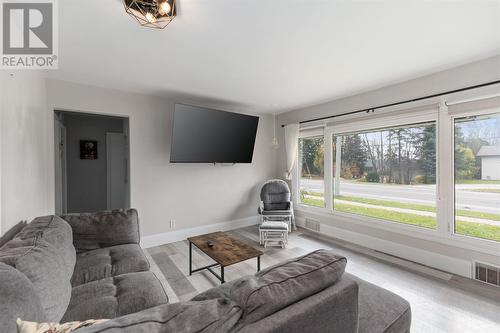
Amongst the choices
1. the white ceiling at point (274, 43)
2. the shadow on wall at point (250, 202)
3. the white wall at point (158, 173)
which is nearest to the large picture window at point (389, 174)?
the white ceiling at point (274, 43)

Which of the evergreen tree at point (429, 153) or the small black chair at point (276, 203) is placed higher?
the evergreen tree at point (429, 153)

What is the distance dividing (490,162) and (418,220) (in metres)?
1.04

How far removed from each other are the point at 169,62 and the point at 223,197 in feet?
8.88

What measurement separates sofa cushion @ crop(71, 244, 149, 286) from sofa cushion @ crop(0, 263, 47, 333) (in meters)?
0.80

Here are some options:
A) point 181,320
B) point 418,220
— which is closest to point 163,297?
point 181,320

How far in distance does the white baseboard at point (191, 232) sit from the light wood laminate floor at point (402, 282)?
0.13m

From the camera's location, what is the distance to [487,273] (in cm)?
244

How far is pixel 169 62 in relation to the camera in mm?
2473

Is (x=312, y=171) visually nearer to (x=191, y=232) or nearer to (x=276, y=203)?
(x=276, y=203)

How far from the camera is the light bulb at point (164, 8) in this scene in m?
1.50

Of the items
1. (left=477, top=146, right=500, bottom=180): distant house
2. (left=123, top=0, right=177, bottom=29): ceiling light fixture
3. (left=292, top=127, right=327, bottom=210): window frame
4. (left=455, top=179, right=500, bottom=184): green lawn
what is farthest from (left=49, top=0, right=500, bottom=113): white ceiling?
(left=455, top=179, right=500, bottom=184): green lawn

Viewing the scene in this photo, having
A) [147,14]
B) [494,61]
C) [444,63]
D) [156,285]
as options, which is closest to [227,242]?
[156,285]

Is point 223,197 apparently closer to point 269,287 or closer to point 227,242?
point 227,242

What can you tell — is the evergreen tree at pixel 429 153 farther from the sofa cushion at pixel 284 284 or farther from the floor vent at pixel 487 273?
the sofa cushion at pixel 284 284
